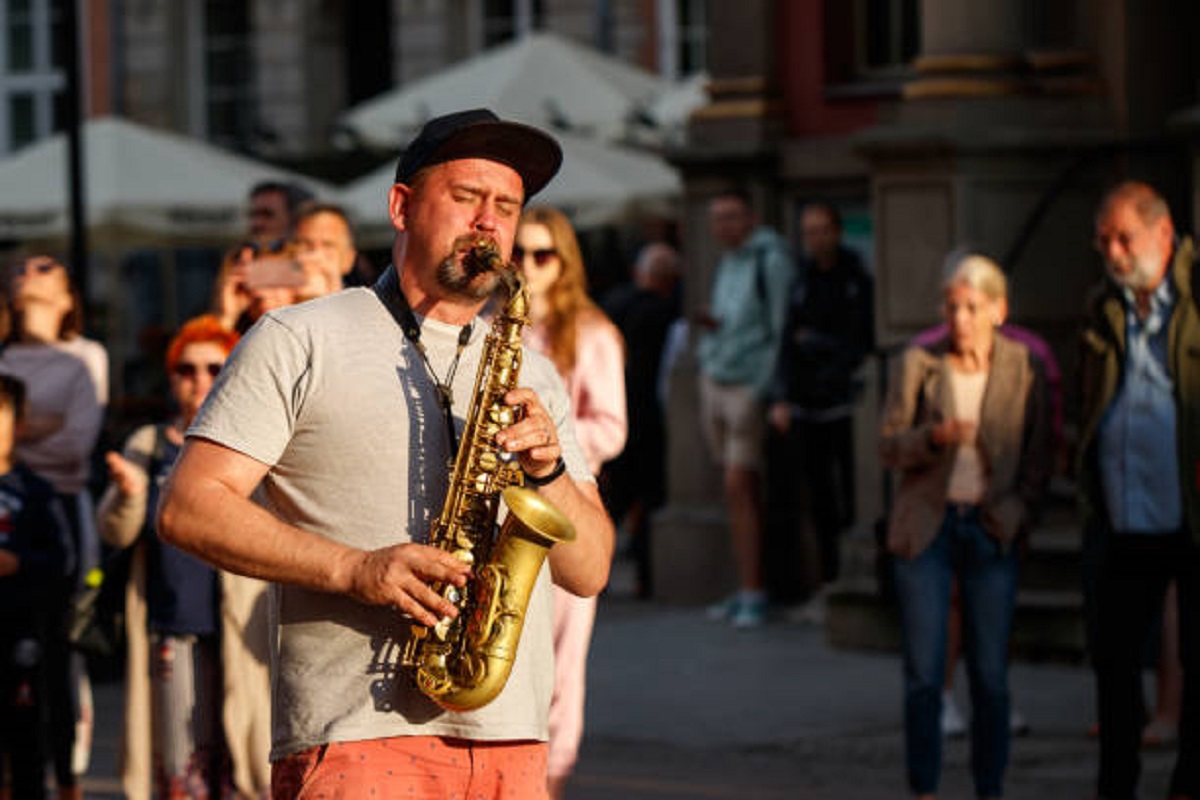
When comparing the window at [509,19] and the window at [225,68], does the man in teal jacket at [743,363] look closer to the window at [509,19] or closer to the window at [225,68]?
the window at [509,19]

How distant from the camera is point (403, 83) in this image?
1346 inches

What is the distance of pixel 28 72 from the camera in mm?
38562

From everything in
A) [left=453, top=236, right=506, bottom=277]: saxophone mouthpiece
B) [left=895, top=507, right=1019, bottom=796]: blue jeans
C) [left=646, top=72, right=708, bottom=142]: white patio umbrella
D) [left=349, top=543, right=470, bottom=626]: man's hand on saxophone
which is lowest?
[left=895, top=507, right=1019, bottom=796]: blue jeans

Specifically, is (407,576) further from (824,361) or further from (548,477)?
(824,361)

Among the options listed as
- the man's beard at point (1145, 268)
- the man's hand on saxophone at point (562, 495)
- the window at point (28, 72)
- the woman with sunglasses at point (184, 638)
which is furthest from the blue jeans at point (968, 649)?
the window at point (28, 72)

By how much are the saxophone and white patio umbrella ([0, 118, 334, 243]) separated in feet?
58.3

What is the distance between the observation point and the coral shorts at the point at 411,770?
500cm

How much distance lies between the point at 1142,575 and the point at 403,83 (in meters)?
25.2

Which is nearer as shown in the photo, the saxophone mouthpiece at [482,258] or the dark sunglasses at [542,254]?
the saxophone mouthpiece at [482,258]

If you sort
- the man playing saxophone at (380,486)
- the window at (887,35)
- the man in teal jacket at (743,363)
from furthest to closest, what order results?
the window at (887,35), the man in teal jacket at (743,363), the man playing saxophone at (380,486)

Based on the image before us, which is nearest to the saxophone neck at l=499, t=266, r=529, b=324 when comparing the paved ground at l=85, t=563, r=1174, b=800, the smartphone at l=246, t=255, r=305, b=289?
the smartphone at l=246, t=255, r=305, b=289

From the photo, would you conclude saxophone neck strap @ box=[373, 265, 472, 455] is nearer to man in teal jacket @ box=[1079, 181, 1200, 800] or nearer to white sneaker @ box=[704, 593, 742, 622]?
man in teal jacket @ box=[1079, 181, 1200, 800]

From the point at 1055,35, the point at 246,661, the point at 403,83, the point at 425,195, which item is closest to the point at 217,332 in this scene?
the point at 246,661

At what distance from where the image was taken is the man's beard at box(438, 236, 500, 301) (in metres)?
5.15
